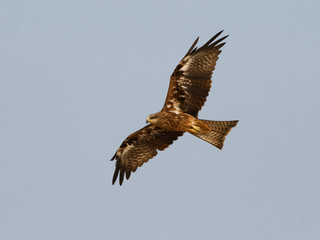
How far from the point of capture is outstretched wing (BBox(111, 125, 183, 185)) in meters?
14.6

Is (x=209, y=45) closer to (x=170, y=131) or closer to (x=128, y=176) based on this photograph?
(x=170, y=131)

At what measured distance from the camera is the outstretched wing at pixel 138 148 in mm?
14555

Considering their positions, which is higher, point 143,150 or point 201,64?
point 201,64

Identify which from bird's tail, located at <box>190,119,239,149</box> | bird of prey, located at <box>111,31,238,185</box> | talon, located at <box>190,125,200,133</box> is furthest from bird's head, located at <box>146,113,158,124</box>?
bird's tail, located at <box>190,119,239,149</box>

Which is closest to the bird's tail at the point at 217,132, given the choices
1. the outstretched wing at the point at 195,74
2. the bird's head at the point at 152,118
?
the outstretched wing at the point at 195,74

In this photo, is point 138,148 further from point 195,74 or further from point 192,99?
point 195,74

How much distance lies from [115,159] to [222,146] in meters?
2.86

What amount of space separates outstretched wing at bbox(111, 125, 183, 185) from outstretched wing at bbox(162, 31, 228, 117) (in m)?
1.29

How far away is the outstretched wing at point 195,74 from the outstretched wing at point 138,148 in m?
1.29

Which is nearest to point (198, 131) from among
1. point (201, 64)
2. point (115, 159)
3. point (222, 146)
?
point (222, 146)

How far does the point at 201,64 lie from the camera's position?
1326 cm

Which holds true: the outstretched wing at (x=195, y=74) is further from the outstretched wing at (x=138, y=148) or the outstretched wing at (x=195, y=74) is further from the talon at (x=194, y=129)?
the outstretched wing at (x=138, y=148)

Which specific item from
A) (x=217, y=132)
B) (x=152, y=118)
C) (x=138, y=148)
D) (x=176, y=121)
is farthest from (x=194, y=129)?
(x=138, y=148)

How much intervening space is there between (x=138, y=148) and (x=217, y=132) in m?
2.16
